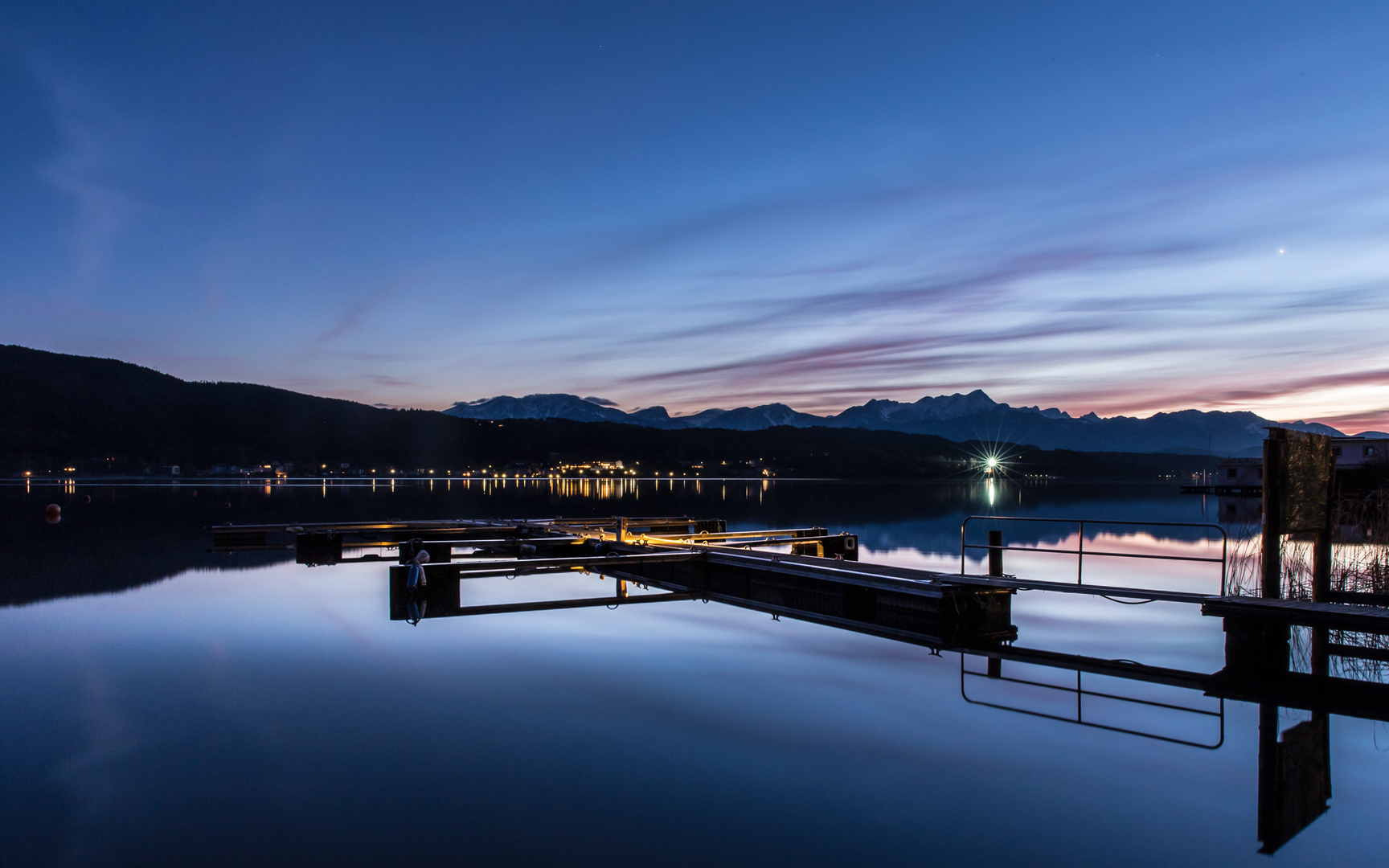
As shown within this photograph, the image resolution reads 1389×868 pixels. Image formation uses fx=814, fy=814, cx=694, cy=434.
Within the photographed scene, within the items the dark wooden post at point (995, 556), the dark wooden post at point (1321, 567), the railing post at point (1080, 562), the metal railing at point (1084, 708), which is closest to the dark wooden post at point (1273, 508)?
the dark wooden post at point (1321, 567)

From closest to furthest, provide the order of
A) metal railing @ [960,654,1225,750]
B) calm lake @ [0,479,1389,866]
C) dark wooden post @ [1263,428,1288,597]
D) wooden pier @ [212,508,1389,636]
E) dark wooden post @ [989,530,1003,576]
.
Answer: calm lake @ [0,479,1389,866] → metal railing @ [960,654,1225,750] → wooden pier @ [212,508,1389,636] → dark wooden post @ [1263,428,1288,597] → dark wooden post @ [989,530,1003,576]

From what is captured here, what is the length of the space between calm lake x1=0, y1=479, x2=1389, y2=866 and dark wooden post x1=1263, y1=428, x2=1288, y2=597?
2307mm

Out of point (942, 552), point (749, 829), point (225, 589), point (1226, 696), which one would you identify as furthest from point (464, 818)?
point (942, 552)

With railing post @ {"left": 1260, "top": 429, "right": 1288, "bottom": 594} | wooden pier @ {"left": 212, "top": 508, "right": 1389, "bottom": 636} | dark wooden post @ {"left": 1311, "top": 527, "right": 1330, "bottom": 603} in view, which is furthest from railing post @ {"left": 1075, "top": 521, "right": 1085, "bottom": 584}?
dark wooden post @ {"left": 1311, "top": 527, "right": 1330, "bottom": 603}

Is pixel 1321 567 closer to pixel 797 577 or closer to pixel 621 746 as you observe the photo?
pixel 797 577

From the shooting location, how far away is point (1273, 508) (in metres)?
12.5

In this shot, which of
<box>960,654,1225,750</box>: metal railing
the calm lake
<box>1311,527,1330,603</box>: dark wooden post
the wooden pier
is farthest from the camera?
<box>1311,527,1330,603</box>: dark wooden post

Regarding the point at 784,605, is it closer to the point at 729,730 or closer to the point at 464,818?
the point at 729,730

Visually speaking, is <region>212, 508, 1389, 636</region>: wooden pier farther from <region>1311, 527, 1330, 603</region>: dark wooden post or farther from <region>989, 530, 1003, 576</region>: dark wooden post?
<region>1311, 527, 1330, 603</region>: dark wooden post

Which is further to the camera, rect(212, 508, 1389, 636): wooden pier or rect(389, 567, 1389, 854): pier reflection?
rect(212, 508, 1389, 636): wooden pier

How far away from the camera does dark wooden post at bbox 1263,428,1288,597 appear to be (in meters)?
12.4

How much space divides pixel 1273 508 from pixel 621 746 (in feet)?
34.2

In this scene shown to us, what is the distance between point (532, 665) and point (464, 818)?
6.48m

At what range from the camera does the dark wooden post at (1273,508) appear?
12438 mm
